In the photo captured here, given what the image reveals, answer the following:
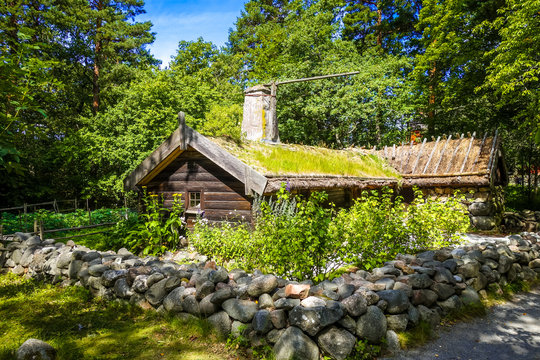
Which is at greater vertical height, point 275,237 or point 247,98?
point 247,98

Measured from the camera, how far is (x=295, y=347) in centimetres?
356

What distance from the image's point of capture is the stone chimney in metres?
11.8

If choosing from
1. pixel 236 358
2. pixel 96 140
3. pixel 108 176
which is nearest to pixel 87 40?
pixel 96 140

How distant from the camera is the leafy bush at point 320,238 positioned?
5125 mm

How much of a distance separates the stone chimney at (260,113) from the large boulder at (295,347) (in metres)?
8.98

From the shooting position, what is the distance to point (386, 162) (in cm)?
1535

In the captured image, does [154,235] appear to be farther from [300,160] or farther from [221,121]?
[221,121]

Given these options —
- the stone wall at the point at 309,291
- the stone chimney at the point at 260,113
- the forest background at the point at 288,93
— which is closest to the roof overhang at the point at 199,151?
the stone wall at the point at 309,291

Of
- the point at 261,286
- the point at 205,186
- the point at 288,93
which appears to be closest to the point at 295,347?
the point at 261,286

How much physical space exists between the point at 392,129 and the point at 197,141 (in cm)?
1731

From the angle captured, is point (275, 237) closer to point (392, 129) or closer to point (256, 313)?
point (256, 313)

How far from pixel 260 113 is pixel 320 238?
784 cm

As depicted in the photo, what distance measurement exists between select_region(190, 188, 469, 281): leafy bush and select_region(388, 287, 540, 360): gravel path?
63.0 inches

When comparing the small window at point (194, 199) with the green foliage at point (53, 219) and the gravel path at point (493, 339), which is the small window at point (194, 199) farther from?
the gravel path at point (493, 339)
